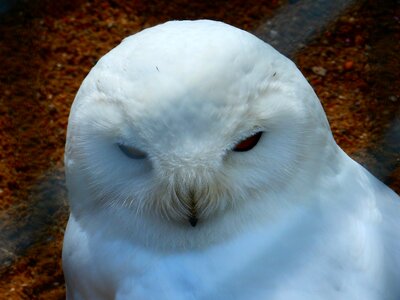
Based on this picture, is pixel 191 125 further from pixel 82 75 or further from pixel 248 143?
pixel 82 75

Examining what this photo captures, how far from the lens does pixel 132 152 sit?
1508 millimetres

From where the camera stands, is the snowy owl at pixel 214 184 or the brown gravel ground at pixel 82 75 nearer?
the snowy owl at pixel 214 184

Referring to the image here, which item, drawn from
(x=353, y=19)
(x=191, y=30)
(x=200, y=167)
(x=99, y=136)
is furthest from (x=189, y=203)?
(x=353, y=19)

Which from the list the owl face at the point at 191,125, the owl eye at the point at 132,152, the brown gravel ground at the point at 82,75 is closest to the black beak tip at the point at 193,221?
the owl face at the point at 191,125

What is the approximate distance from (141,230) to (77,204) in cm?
17

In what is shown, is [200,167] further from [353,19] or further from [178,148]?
[353,19]

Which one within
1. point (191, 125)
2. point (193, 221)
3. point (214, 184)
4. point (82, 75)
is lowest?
point (82, 75)

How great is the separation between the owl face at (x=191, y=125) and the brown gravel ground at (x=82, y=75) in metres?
0.79

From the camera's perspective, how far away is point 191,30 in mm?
1523

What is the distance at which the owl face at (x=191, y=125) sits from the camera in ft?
4.69

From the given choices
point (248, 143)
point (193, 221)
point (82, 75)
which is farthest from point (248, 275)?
point (82, 75)

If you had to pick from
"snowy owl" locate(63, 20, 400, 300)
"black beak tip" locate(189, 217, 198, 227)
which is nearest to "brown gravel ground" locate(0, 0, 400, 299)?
"snowy owl" locate(63, 20, 400, 300)

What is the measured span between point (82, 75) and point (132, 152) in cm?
116

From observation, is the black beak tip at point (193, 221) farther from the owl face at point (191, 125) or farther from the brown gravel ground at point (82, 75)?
the brown gravel ground at point (82, 75)
